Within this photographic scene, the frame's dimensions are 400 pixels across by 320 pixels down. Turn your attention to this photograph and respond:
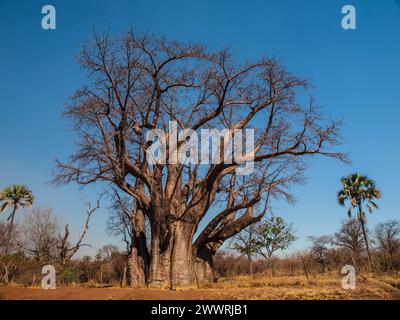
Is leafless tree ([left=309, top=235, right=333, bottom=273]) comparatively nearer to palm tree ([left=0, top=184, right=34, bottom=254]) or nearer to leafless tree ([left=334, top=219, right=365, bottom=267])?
leafless tree ([left=334, top=219, right=365, bottom=267])

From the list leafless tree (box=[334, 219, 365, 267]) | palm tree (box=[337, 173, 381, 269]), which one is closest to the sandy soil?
palm tree (box=[337, 173, 381, 269])

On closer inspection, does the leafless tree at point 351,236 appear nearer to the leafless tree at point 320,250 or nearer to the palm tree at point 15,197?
the leafless tree at point 320,250

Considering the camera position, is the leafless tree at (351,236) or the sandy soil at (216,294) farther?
the leafless tree at (351,236)

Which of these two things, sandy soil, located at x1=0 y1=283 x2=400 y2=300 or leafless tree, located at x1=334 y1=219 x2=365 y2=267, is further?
leafless tree, located at x1=334 y1=219 x2=365 y2=267

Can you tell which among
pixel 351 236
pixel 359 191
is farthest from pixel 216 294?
pixel 351 236

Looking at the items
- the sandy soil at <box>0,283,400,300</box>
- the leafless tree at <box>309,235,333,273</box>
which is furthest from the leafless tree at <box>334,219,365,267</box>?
the sandy soil at <box>0,283,400,300</box>

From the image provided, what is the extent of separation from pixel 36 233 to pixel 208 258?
21.1 meters

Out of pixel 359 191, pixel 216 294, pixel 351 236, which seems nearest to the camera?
pixel 216 294

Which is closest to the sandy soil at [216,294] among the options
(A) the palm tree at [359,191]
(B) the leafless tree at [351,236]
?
(A) the palm tree at [359,191]

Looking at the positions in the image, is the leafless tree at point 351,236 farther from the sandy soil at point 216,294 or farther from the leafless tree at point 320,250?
the sandy soil at point 216,294

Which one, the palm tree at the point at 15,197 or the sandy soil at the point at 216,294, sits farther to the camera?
the palm tree at the point at 15,197

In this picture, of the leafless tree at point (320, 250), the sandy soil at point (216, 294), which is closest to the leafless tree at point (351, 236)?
the leafless tree at point (320, 250)

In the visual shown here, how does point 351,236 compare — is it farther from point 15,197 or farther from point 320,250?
point 15,197
